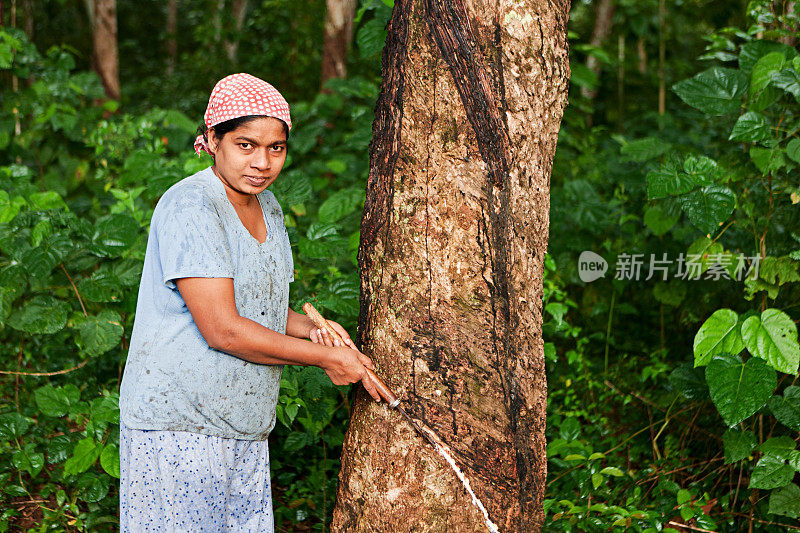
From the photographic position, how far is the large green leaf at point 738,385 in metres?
2.53

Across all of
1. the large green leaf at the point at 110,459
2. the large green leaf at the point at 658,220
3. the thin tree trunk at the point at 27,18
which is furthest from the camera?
the thin tree trunk at the point at 27,18

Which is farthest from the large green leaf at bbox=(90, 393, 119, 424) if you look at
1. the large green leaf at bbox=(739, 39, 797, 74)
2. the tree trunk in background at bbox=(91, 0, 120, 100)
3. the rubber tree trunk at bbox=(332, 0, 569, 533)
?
the tree trunk in background at bbox=(91, 0, 120, 100)

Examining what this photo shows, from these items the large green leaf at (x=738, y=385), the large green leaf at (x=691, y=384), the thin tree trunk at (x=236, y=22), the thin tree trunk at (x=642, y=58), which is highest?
the thin tree trunk at (x=236, y=22)

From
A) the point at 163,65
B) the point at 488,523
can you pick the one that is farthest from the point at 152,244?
the point at 163,65

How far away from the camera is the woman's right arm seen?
160 centimetres

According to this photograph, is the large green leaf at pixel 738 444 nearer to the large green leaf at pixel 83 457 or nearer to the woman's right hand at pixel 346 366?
the woman's right hand at pixel 346 366

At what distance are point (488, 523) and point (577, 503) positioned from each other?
3.25 ft

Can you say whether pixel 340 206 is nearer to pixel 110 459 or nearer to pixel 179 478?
pixel 110 459

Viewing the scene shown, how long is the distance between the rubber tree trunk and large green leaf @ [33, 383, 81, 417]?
4.13ft

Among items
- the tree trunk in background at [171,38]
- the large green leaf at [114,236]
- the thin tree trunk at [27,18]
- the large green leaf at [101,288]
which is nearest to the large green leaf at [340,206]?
the large green leaf at [114,236]

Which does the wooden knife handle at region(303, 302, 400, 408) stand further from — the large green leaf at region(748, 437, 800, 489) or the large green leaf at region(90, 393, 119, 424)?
the large green leaf at region(748, 437, 800, 489)

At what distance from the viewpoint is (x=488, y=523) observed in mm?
1965

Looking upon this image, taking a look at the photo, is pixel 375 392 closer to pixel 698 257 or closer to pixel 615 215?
pixel 698 257

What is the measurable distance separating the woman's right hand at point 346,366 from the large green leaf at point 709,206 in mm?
1726
